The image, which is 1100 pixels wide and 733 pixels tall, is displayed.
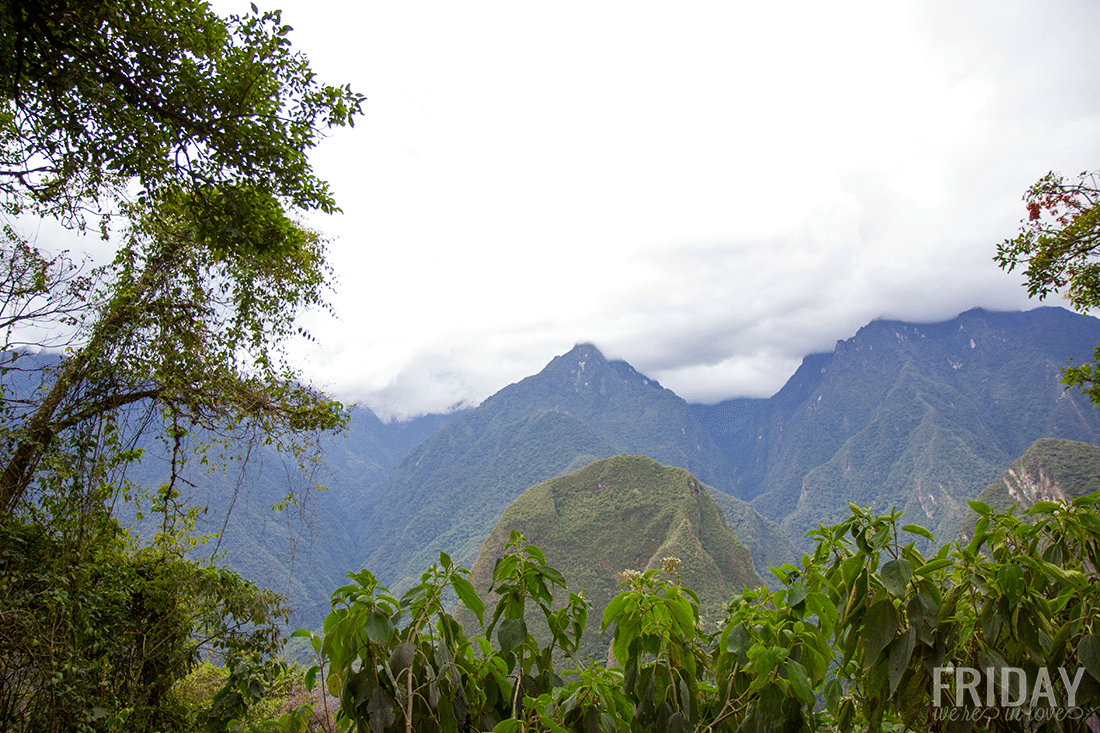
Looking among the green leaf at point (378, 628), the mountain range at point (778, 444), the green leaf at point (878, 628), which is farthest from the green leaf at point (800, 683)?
the mountain range at point (778, 444)

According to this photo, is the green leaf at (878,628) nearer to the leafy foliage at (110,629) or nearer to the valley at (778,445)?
the leafy foliage at (110,629)

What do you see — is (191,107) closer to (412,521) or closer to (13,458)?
(13,458)

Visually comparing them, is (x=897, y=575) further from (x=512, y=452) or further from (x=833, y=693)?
(x=512, y=452)

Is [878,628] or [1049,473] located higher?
[1049,473]

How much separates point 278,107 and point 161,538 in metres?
3.99

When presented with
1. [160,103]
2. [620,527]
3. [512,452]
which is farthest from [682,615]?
[512,452]

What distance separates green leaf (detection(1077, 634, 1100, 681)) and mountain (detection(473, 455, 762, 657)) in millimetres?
45755

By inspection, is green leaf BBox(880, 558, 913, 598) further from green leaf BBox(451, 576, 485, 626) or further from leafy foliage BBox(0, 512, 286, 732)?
leafy foliage BBox(0, 512, 286, 732)

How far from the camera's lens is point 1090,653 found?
1033 millimetres

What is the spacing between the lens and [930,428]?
114m

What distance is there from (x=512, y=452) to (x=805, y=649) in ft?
421

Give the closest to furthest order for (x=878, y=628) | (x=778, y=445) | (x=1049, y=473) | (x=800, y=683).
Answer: (x=800, y=683) → (x=878, y=628) → (x=1049, y=473) → (x=778, y=445)

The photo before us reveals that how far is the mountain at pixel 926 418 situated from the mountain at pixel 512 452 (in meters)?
32.8

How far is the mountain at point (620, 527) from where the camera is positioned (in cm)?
4878
